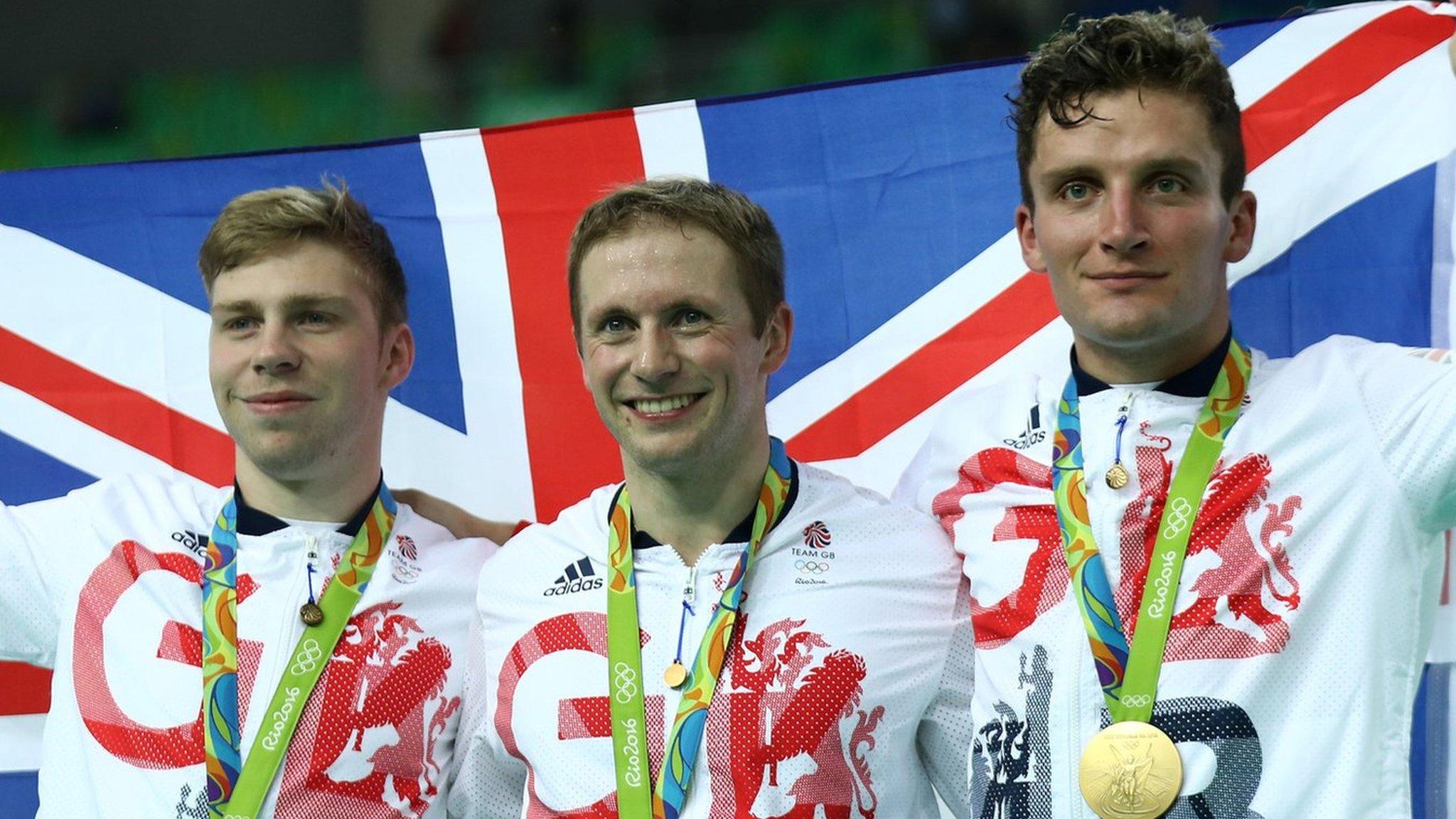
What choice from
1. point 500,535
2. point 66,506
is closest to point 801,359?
point 500,535

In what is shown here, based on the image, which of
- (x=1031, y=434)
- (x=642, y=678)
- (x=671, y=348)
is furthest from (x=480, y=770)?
(x=1031, y=434)

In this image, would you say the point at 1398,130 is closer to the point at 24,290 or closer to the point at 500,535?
the point at 500,535

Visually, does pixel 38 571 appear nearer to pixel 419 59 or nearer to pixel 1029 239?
pixel 1029 239

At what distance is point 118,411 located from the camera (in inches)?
197

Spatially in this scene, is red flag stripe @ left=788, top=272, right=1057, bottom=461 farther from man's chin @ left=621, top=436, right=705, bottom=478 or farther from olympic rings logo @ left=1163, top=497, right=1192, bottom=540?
olympic rings logo @ left=1163, top=497, right=1192, bottom=540

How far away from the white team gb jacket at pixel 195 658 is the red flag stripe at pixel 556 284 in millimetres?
729

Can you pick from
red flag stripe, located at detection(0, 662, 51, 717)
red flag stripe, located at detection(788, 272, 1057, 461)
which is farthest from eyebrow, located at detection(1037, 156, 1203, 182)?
red flag stripe, located at detection(0, 662, 51, 717)

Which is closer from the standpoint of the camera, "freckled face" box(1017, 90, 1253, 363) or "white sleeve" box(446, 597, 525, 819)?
"freckled face" box(1017, 90, 1253, 363)

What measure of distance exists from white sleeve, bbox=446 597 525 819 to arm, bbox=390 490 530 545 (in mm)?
639

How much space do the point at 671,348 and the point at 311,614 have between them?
1079 mm

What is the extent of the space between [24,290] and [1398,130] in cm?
401

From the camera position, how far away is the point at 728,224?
369cm

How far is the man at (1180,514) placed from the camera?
3.14 m

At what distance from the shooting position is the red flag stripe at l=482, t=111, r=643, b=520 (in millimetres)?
4836
